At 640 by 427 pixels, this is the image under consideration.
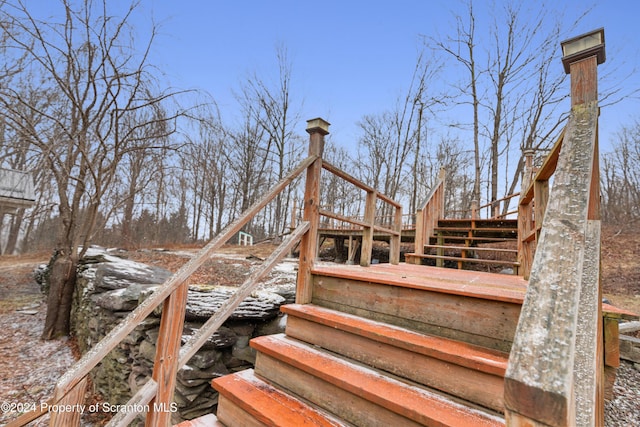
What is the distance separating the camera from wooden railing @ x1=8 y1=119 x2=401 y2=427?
117 cm

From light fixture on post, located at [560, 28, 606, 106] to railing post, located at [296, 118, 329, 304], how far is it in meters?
1.62

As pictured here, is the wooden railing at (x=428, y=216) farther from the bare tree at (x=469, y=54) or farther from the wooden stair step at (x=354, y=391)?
the bare tree at (x=469, y=54)

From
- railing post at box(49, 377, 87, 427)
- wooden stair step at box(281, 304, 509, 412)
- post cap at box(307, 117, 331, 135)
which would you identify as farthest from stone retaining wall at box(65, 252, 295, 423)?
post cap at box(307, 117, 331, 135)

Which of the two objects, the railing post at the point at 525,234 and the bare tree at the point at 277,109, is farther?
the bare tree at the point at 277,109

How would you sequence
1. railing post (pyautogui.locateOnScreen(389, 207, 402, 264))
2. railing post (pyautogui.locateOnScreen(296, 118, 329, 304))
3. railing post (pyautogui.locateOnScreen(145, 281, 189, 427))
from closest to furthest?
1. railing post (pyautogui.locateOnScreen(145, 281, 189, 427))
2. railing post (pyautogui.locateOnScreen(296, 118, 329, 304))
3. railing post (pyautogui.locateOnScreen(389, 207, 402, 264))

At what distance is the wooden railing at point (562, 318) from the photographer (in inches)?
20.4

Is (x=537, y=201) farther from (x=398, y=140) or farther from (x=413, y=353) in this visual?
(x=398, y=140)

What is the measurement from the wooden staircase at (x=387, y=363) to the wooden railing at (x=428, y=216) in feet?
11.2

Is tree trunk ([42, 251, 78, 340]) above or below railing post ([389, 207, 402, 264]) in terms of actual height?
below

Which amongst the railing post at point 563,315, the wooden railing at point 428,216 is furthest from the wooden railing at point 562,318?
the wooden railing at point 428,216

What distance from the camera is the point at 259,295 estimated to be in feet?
12.5

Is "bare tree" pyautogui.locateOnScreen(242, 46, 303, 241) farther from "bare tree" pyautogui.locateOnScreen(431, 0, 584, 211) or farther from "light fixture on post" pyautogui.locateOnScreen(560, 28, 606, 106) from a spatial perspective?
"light fixture on post" pyautogui.locateOnScreen(560, 28, 606, 106)

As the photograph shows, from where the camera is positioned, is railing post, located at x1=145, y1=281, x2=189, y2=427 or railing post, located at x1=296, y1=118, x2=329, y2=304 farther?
railing post, located at x1=296, y1=118, x2=329, y2=304

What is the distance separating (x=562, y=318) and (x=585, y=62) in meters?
1.53
